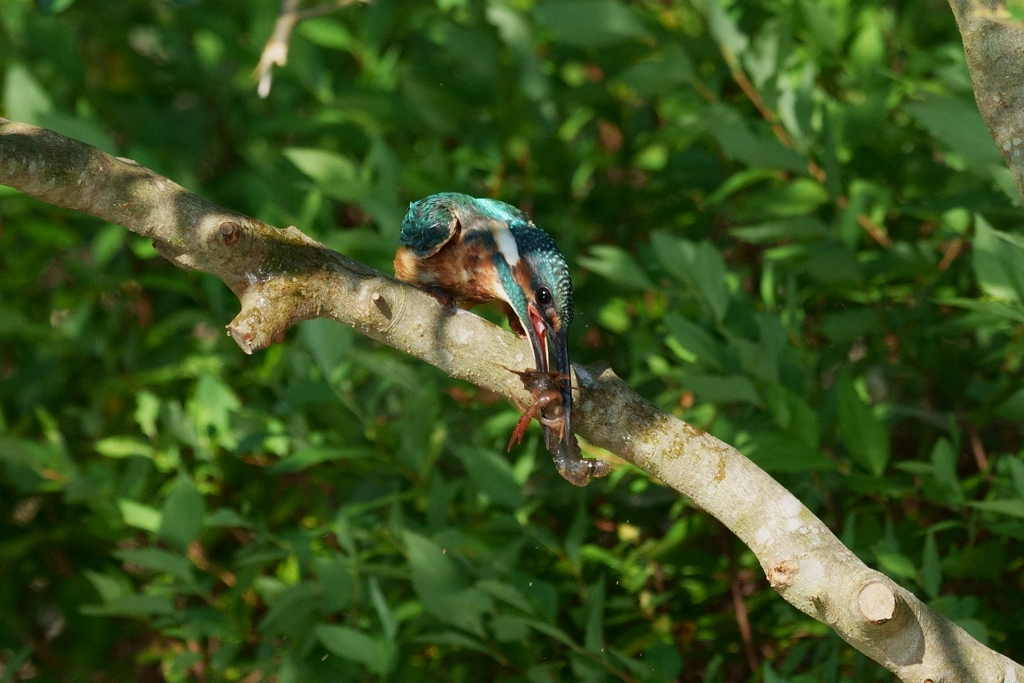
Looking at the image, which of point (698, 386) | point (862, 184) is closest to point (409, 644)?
point (698, 386)

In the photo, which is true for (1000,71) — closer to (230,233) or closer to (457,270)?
(230,233)

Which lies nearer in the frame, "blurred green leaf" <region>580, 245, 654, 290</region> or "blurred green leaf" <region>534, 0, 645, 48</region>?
"blurred green leaf" <region>580, 245, 654, 290</region>

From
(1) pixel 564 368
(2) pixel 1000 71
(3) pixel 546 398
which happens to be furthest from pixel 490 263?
(2) pixel 1000 71

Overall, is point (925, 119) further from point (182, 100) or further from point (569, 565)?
point (182, 100)

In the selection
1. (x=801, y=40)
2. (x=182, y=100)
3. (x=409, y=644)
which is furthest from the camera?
(x=182, y=100)

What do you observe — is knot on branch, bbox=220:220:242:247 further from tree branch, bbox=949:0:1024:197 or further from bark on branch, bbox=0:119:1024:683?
tree branch, bbox=949:0:1024:197

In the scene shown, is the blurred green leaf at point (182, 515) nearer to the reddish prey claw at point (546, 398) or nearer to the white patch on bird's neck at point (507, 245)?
the white patch on bird's neck at point (507, 245)

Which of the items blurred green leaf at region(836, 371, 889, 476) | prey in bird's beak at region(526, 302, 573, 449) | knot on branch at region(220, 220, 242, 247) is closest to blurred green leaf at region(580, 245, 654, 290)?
prey in bird's beak at region(526, 302, 573, 449)
